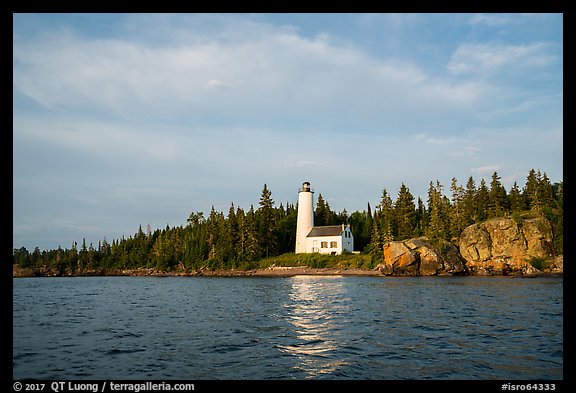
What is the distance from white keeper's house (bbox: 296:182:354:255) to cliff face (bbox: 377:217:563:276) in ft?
65.9

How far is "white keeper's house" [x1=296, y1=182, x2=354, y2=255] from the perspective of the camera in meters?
108

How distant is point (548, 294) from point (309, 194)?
72815 millimetres

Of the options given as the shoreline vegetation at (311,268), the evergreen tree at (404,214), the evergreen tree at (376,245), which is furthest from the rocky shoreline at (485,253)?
the evergreen tree at (404,214)

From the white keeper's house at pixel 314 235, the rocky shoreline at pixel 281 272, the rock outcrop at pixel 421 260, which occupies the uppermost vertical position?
the white keeper's house at pixel 314 235

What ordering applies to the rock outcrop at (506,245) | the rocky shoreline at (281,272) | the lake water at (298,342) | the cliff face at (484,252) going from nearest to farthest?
the lake water at (298,342)
the rock outcrop at (506,245)
the cliff face at (484,252)
the rocky shoreline at (281,272)

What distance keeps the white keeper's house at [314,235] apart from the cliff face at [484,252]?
20091mm

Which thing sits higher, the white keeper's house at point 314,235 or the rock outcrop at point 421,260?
the white keeper's house at point 314,235

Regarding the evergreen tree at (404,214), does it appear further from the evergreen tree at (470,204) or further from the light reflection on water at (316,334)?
the light reflection on water at (316,334)

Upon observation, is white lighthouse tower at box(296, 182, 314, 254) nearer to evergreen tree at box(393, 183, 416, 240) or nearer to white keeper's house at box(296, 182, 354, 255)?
white keeper's house at box(296, 182, 354, 255)

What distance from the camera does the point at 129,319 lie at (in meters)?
29.3

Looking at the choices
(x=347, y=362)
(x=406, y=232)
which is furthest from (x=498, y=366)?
(x=406, y=232)

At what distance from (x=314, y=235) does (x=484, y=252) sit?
135ft

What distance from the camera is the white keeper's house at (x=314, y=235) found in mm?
107562

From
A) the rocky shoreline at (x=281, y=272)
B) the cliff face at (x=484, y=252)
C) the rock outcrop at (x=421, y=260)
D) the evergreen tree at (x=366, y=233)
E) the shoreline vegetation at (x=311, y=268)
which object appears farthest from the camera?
the evergreen tree at (x=366, y=233)
